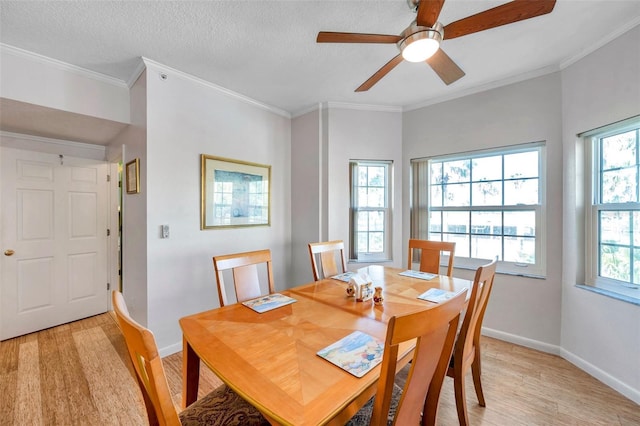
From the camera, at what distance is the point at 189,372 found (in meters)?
1.28

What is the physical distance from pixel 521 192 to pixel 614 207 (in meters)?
0.70

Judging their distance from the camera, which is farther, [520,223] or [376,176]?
[376,176]

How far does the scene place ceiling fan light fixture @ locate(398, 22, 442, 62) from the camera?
4.69 feet

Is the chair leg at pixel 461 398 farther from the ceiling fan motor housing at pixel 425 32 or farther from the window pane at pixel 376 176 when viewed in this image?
the window pane at pixel 376 176

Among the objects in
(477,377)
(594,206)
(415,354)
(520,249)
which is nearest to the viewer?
(415,354)

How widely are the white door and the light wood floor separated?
1.36ft

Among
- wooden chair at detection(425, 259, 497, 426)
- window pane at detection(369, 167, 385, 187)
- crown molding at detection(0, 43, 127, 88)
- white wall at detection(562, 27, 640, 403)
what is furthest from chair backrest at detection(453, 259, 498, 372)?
crown molding at detection(0, 43, 127, 88)

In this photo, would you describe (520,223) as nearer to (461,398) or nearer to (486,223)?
(486,223)

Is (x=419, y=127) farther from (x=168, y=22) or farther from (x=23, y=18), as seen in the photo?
(x=23, y=18)

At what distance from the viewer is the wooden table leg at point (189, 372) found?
1.25 meters

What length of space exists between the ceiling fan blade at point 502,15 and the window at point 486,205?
1718mm

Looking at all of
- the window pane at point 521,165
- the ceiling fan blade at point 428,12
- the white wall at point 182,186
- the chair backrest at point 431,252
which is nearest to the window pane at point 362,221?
the chair backrest at point 431,252

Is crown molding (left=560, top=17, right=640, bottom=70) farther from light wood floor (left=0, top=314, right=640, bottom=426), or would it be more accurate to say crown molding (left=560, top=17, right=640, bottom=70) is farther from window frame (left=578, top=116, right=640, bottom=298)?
light wood floor (left=0, top=314, right=640, bottom=426)

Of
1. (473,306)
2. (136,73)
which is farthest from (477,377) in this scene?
(136,73)
